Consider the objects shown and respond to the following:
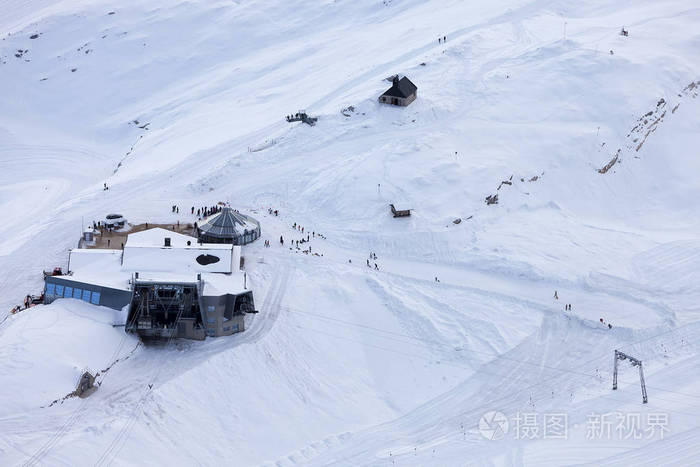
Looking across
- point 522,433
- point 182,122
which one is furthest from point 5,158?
point 522,433

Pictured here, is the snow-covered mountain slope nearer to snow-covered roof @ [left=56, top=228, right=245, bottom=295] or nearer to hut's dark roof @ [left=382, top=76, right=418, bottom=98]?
hut's dark roof @ [left=382, top=76, right=418, bottom=98]

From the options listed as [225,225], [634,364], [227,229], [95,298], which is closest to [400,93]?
[225,225]

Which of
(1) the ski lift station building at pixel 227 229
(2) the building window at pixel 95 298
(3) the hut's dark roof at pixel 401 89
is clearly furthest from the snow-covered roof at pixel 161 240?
(3) the hut's dark roof at pixel 401 89

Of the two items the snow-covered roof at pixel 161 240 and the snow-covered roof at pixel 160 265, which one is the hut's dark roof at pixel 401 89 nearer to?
the snow-covered roof at pixel 161 240

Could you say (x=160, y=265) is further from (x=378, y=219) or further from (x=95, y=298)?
(x=378, y=219)

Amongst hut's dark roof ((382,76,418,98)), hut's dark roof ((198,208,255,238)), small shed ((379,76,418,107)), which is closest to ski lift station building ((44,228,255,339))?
hut's dark roof ((198,208,255,238))
